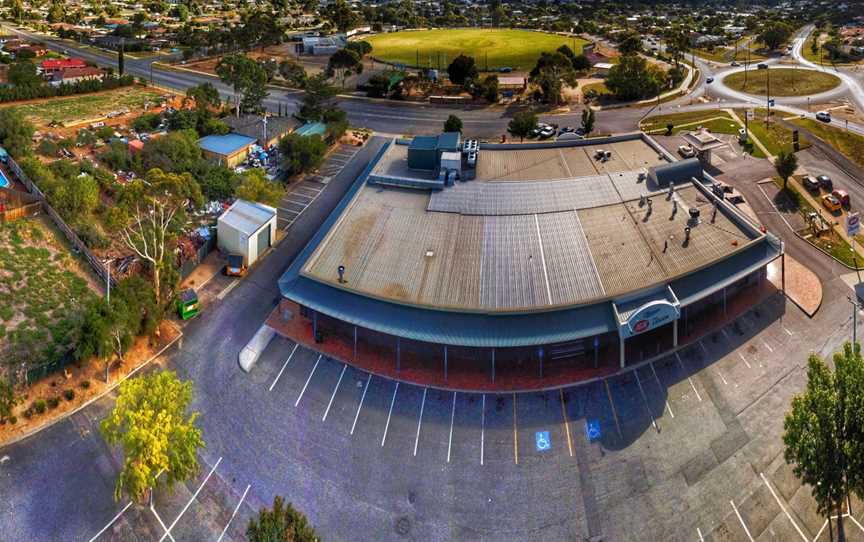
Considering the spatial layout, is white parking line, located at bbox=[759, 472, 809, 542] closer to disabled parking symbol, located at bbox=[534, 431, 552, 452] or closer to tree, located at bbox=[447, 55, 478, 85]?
disabled parking symbol, located at bbox=[534, 431, 552, 452]

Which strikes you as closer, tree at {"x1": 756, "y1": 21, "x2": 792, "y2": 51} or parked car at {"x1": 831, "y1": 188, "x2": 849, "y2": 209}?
parked car at {"x1": 831, "y1": 188, "x2": 849, "y2": 209}

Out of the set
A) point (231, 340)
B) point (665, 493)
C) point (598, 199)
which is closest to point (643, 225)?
point (598, 199)

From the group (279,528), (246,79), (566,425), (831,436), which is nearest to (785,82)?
(246,79)

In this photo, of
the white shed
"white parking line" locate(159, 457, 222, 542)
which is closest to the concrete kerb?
"white parking line" locate(159, 457, 222, 542)

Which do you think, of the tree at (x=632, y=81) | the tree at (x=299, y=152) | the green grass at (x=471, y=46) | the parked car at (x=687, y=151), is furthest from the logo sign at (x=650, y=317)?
the green grass at (x=471, y=46)

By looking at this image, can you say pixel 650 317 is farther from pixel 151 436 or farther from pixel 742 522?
pixel 151 436

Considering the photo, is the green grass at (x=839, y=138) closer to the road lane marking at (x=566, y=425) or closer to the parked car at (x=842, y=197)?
the parked car at (x=842, y=197)
